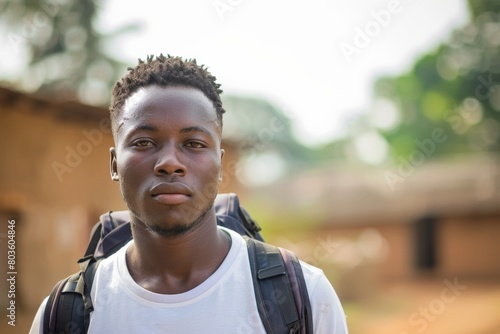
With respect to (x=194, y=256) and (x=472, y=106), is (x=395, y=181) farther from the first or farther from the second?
(x=194, y=256)

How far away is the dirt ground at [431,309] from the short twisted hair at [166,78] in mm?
10586

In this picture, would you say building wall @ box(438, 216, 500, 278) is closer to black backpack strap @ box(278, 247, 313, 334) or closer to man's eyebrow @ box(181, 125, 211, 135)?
black backpack strap @ box(278, 247, 313, 334)

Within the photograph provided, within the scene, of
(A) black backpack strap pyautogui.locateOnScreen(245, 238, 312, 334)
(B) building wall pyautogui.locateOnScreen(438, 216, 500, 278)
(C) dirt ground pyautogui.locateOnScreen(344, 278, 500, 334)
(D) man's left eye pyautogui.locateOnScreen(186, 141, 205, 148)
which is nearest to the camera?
(A) black backpack strap pyautogui.locateOnScreen(245, 238, 312, 334)

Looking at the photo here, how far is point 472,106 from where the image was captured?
3036 centimetres

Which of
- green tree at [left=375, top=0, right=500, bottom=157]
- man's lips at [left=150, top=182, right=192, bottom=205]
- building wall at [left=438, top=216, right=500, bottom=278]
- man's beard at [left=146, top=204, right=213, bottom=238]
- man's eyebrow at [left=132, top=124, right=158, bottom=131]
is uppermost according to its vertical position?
green tree at [left=375, top=0, right=500, bottom=157]

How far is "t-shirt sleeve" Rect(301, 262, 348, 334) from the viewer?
6.65 feet

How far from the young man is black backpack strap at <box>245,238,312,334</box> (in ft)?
0.08

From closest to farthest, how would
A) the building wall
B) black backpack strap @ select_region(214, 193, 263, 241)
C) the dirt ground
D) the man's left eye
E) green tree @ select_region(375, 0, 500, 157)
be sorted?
the man's left eye → black backpack strap @ select_region(214, 193, 263, 241) → the dirt ground → the building wall → green tree @ select_region(375, 0, 500, 157)

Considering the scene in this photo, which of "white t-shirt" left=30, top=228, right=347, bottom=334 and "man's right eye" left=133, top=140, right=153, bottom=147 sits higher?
"man's right eye" left=133, top=140, right=153, bottom=147

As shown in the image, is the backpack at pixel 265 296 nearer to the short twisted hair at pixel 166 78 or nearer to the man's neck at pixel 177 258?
the man's neck at pixel 177 258

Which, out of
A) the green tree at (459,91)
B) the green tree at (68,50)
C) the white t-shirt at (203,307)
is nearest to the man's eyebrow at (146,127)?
the white t-shirt at (203,307)

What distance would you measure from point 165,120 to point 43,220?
926 cm

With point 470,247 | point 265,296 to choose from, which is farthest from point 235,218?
point 470,247

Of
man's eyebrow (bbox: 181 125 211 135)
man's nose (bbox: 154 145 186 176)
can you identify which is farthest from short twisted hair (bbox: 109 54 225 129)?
man's nose (bbox: 154 145 186 176)
